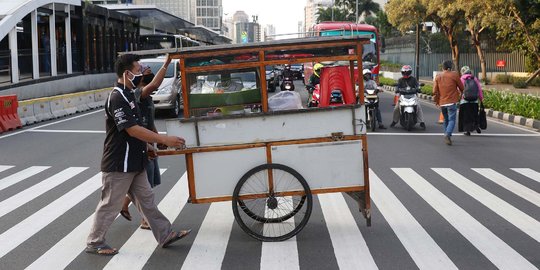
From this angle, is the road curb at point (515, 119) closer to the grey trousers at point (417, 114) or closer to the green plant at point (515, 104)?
the green plant at point (515, 104)

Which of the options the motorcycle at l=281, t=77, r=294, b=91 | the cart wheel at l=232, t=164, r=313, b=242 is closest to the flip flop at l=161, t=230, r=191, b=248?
the cart wheel at l=232, t=164, r=313, b=242

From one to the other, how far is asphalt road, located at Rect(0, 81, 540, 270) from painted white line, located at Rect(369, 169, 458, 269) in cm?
1

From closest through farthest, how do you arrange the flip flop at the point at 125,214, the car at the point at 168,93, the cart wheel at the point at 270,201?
the cart wheel at the point at 270,201
the flip flop at the point at 125,214
the car at the point at 168,93

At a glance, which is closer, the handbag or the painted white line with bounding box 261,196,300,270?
the painted white line with bounding box 261,196,300,270

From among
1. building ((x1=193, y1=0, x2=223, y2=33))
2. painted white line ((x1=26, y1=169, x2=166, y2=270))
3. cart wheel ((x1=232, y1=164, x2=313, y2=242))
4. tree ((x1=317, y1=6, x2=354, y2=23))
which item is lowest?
painted white line ((x1=26, y1=169, x2=166, y2=270))

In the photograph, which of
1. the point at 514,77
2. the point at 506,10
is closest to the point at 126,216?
the point at 506,10

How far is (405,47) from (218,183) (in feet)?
171

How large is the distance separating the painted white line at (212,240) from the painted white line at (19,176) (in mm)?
3411

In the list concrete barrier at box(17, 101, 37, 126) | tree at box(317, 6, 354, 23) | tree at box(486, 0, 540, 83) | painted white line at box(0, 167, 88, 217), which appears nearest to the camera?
painted white line at box(0, 167, 88, 217)

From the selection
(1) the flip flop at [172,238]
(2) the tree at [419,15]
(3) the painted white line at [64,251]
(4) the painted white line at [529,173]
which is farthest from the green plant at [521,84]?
(1) the flip flop at [172,238]

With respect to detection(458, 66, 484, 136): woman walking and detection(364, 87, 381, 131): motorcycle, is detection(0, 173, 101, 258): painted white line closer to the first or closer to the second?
detection(364, 87, 381, 131): motorcycle

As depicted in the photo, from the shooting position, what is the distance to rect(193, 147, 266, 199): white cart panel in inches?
229

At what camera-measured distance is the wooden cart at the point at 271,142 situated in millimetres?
5777

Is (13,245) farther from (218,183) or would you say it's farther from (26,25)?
(26,25)
